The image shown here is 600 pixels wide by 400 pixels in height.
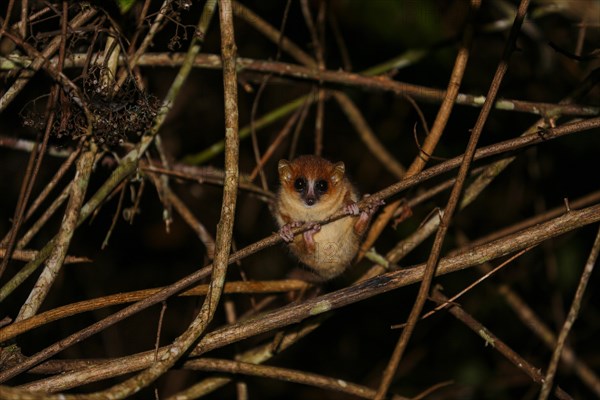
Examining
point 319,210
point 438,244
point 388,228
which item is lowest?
point 438,244

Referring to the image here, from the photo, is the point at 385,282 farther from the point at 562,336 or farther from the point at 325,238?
the point at 325,238

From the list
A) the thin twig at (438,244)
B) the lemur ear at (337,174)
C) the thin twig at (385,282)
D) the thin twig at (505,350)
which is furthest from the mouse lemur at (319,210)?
the thin twig at (438,244)

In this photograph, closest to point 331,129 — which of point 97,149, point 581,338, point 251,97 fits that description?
point 251,97

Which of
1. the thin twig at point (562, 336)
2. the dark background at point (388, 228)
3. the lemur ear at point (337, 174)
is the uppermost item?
the dark background at point (388, 228)

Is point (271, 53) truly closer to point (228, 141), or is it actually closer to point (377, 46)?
point (377, 46)

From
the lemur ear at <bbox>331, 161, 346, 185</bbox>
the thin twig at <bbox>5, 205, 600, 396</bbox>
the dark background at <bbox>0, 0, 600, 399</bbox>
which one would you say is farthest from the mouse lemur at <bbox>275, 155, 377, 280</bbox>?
the thin twig at <bbox>5, 205, 600, 396</bbox>

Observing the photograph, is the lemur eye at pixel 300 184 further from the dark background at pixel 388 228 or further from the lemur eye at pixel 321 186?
the dark background at pixel 388 228

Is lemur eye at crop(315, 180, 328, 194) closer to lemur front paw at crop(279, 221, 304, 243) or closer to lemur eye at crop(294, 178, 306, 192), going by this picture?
lemur eye at crop(294, 178, 306, 192)

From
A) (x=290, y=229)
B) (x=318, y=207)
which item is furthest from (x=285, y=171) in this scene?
(x=290, y=229)
